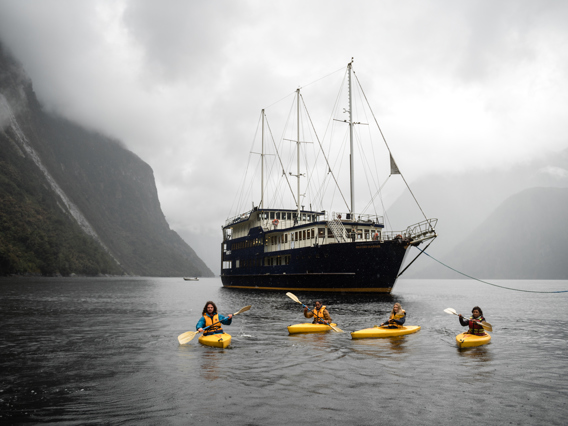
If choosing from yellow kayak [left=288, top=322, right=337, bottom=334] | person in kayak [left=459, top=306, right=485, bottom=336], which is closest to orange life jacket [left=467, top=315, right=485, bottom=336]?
person in kayak [left=459, top=306, right=485, bottom=336]

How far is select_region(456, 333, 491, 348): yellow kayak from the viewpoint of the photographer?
1806cm

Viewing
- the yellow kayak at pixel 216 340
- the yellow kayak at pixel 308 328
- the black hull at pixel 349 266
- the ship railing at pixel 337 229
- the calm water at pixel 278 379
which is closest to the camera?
the calm water at pixel 278 379

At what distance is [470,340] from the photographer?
18219 millimetres

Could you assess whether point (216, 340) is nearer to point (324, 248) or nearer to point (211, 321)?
point (211, 321)

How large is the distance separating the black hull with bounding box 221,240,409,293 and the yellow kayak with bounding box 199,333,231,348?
29.8 m

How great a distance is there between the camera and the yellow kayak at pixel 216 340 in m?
17.4

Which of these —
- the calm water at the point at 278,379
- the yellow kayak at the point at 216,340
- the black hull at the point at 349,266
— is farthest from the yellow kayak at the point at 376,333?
the black hull at the point at 349,266

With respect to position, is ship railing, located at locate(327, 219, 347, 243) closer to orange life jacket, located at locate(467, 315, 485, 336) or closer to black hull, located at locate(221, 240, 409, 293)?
black hull, located at locate(221, 240, 409, 293)

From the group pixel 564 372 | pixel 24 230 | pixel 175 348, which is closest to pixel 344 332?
pixel 175 348

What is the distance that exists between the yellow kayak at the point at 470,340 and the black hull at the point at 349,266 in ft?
86.4

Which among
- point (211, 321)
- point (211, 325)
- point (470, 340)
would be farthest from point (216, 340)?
point (470, 340)

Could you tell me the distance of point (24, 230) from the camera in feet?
429

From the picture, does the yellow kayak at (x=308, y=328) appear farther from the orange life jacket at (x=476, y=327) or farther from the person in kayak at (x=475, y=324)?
the orange life jacket at (x=476, y=327)

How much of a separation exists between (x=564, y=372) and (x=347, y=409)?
8.71 metres
